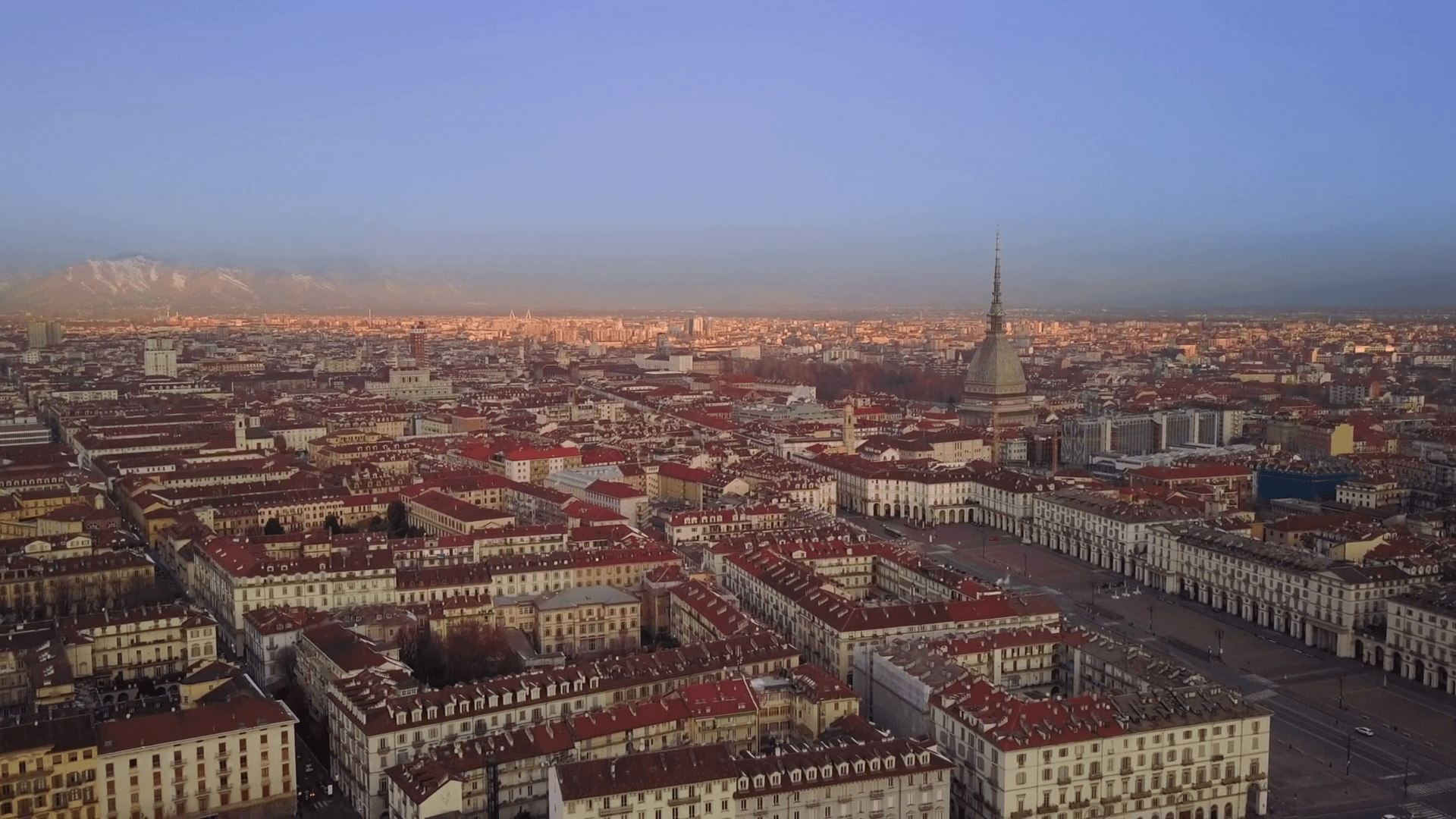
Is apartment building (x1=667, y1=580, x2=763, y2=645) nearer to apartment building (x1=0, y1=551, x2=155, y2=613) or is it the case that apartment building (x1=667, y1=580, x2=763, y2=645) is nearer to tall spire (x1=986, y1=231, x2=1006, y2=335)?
apartment building (x1=0, y1=551, x2=155, y2=613)

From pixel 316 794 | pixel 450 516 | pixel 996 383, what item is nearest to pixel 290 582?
pixel 450 516

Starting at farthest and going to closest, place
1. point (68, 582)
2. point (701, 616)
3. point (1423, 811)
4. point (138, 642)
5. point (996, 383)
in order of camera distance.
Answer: point (996, 383), point (68, 582), point (701, 616), point (138, 642), point (1423, 811)

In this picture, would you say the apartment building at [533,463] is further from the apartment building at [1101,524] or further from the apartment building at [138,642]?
the apartment building at [138,642]

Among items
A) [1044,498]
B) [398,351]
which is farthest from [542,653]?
[398,351]

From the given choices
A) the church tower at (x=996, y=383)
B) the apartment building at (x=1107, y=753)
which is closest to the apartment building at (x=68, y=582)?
the apartment building at (x=1107, y=753)

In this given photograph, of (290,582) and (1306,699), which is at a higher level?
(290,582)

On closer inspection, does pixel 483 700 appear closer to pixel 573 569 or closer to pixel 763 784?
pixel 763 784

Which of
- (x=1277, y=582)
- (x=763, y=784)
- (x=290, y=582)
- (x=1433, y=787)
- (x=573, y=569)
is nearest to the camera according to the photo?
(x=763, y=784)
